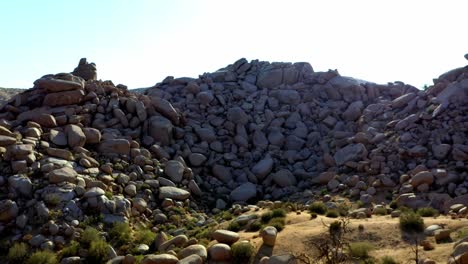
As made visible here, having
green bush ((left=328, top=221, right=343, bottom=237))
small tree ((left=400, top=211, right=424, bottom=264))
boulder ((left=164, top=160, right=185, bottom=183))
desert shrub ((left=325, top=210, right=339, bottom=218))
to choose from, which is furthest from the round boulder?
boulder ((left=164, top=160, right=185, bottom=183))

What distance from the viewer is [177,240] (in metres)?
14.9

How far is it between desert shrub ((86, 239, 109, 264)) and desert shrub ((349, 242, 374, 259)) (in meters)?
7.75

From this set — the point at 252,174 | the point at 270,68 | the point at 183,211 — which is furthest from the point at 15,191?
the point at 270,68

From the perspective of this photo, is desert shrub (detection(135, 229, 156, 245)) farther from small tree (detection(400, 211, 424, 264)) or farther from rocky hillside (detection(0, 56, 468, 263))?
small tree (detection(400, 211, 424, 264))

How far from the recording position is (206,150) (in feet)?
80.5

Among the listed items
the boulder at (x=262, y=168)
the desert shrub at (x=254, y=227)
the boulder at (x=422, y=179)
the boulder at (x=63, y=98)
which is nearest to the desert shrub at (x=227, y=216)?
the desert shrub at (x=254, y=227)

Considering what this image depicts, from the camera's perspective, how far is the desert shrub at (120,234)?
16.0 m

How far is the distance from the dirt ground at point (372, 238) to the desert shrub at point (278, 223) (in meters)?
0.17

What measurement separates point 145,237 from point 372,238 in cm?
767

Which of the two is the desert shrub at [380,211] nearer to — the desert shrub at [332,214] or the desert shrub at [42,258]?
the desert shrub at [332,214]

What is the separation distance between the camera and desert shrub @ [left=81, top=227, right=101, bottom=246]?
607 inches

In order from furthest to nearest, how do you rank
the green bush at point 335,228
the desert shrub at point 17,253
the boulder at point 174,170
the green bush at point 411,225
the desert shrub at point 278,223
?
1. the boulder at point 174,170
2. the desert shrub at point 278,223
3. the desert shrub at point 17,253
4. the green bush at point 335,228
5. the green bush at point 411,225

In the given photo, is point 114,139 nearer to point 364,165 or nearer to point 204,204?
point 204,204

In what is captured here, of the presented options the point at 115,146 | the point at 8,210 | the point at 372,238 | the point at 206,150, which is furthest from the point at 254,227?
the point at 206,150
